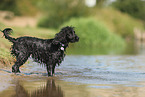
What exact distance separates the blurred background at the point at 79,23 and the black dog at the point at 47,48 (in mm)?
2382

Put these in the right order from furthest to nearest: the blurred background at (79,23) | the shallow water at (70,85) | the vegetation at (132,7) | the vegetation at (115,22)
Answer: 1. the vegetation at (132,7)
2. the vegetation at (115,22)
3. the blurred background at (79,23)
4. the shallow water at (70,85)

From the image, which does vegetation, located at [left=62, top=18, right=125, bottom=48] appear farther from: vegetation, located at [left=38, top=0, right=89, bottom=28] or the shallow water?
the shallow water

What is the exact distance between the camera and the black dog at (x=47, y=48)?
913 centimetres

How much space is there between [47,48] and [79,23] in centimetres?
1594

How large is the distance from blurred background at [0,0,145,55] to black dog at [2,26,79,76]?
238cm

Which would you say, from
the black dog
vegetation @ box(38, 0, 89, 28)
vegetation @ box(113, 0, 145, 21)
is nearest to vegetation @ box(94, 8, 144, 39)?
vegetation @ box(38, 0, 89, 28)

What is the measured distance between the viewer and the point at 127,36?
155 feet

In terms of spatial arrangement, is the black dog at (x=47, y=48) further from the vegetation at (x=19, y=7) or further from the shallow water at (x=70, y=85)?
the vegetation at (x=19, y=7)

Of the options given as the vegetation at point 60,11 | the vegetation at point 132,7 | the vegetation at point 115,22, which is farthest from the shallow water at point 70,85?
the vegetation at point 132,7

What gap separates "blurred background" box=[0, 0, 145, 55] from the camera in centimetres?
2312

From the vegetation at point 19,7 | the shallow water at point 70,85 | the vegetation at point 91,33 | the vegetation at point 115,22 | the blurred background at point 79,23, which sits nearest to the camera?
the shallow water at point 70,85

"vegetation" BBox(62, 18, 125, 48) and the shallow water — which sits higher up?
"vegetation" BBox(62, 18, 125, 48)

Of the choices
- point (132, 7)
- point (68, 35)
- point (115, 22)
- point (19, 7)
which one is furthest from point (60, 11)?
point (132, 7)

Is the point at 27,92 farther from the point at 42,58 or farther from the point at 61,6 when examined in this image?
the point at 61,6
